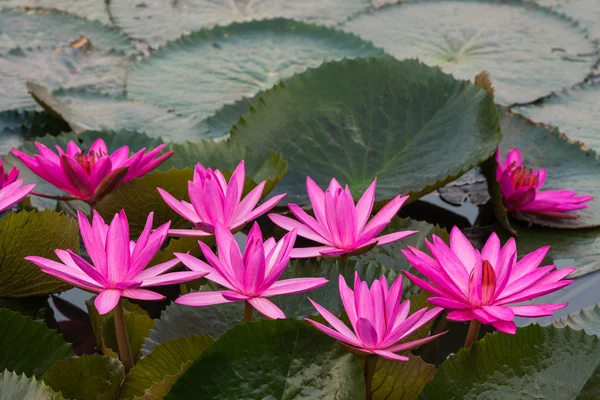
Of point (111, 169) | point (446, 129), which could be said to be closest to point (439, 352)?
point (446, 129)

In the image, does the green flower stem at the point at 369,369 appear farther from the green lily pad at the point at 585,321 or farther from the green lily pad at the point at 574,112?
the green lily pad at the point at 574,112

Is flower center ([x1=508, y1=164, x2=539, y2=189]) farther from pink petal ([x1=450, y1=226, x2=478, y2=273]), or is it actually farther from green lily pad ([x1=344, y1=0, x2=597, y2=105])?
pink petal ([x1=450, y1=226, x2=478, y2=273])

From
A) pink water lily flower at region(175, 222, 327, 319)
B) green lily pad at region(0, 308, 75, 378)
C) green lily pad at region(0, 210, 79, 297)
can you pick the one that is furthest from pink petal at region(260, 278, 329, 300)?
green lily pad at region(0, 210, 79, 297)

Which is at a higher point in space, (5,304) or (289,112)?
(289,112)

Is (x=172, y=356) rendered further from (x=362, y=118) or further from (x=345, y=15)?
(x=345, y=15)

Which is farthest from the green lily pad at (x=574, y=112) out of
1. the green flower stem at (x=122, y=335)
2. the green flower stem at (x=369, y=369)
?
the green flower stem at (x=122, y=335)

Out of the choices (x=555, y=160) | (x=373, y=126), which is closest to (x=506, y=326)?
(x=373, y=126)

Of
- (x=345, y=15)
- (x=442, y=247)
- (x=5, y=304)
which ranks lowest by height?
(x=5, y=304)

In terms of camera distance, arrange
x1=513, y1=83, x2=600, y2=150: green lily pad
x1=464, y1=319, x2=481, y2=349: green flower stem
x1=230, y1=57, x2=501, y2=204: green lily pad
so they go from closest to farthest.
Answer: x1=464, y1=319, x2=481, y2=349: green flower stem, x1=230, y1=57, x2=501, y2=204: green lily pad, x1=513, y1=83, x2=600, y2=150: green lily pad
